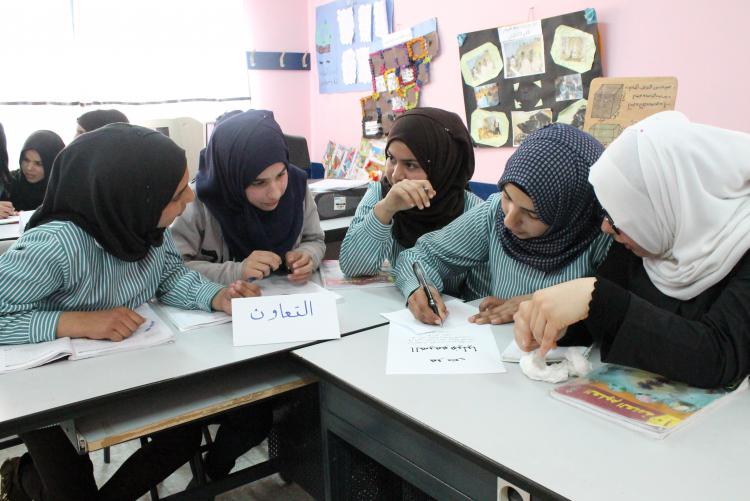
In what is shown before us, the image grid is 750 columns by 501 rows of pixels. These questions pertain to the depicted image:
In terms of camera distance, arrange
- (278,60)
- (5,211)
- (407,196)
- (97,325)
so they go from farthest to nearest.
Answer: (278,60) → (5,211) → (407,196) → (97,325)

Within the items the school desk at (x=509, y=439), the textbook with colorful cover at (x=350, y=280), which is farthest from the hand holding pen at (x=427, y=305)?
the textbook with colorful cover at (x=350, y=280)

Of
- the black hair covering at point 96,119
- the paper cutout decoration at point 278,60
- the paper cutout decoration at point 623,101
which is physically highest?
the paper cutout decoration at point 278,60

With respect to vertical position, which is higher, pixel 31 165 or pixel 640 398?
pixel 31 165

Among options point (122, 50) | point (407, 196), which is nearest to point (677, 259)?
point (407, 196)

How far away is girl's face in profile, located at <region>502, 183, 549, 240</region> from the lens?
1.24 metres

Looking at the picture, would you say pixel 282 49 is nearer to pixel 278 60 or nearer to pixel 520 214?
pixel 278 60

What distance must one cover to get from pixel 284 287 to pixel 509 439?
905 millimetres

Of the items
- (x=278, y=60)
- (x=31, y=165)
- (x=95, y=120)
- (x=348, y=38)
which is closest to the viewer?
(x=95, y=120)

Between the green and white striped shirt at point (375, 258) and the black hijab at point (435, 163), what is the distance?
9cm

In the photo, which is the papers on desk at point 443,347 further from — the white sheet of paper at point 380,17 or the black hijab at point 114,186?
the white sheet of paper at point 380,17

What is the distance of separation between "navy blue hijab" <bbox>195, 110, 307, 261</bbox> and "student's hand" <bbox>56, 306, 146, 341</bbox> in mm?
513

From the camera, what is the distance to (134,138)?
51.2 inches

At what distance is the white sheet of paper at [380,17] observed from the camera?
3520 mm

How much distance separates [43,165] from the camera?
11.1 ft
